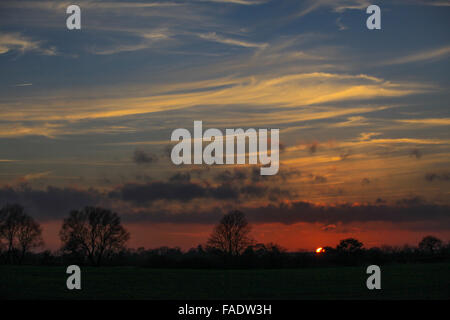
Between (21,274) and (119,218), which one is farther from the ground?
(119,218)

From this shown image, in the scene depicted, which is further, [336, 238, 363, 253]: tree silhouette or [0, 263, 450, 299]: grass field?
[336, 238, 363, 253]: tree silhouette

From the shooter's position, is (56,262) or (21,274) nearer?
(21,274)

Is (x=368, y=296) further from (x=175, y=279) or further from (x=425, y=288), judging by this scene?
(x=175, y=279)

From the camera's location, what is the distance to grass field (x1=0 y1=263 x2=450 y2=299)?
1716 inches

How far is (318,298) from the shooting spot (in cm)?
4147

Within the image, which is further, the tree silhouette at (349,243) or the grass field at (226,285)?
the tree silhouette at (349,243)

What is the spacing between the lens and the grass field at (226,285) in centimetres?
4359

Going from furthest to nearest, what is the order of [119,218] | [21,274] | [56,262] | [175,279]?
[119,218] → [56,262] → [21,274] → [175,279]

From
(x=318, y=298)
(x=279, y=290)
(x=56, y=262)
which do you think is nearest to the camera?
(x=318, y=298)

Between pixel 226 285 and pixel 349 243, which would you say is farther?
pixel 349 243

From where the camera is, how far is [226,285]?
52906mm

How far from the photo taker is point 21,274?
63031mm
